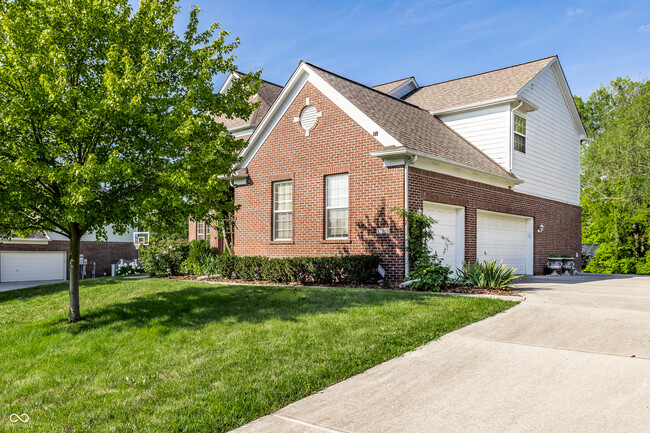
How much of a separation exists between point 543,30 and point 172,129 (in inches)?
562

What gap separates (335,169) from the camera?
46.5 feet

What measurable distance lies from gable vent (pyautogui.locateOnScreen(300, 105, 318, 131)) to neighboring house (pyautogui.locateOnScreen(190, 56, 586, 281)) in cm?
4

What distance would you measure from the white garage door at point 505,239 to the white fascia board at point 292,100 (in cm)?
478

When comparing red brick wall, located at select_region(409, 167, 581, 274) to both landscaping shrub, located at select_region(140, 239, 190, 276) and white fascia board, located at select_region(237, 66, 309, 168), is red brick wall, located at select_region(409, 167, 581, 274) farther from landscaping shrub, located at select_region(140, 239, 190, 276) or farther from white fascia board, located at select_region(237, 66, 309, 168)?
landscaping shrub, located at select_region(140, 239, 190, 276)

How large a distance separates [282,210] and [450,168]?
538 centimetres

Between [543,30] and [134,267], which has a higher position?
[543,30]

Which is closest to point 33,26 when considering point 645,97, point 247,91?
point 247,91

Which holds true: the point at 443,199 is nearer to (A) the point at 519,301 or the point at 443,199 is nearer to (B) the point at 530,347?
(A) the point at 519,301

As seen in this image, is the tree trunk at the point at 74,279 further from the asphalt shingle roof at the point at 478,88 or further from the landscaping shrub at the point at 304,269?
the asphalt shingle roof at the point at 478,88

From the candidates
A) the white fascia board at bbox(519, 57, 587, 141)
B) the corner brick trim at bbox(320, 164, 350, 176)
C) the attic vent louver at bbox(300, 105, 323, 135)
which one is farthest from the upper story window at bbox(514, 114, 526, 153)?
the attic vent louver at bbox(300, 105, 323, 135)

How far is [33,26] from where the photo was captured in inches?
A: 344

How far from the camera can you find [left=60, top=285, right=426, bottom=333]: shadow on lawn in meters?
8.91

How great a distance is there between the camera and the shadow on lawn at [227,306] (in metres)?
8.91

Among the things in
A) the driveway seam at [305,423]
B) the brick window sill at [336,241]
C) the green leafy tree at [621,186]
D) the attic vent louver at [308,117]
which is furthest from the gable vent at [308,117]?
the green leafy tree at [621,186]
